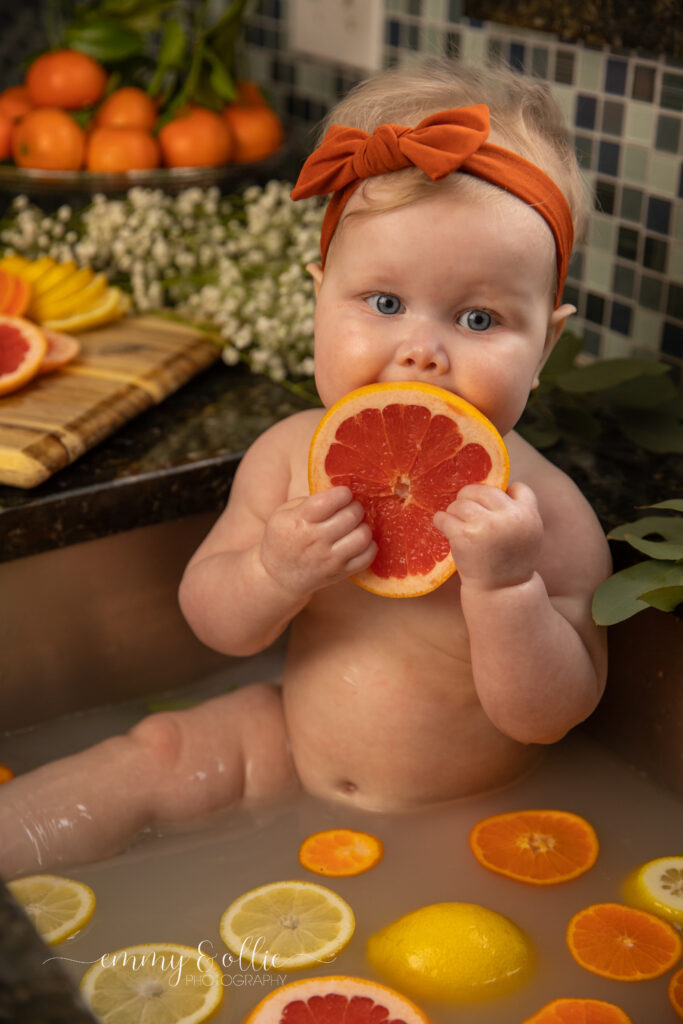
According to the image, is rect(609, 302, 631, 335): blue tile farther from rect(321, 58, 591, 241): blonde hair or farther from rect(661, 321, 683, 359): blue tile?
rect(321, 58, 591, 241): blonde hair

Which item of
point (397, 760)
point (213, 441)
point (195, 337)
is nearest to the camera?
point (397, 760)

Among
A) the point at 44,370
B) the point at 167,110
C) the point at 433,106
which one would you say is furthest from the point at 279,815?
the point at 167,110

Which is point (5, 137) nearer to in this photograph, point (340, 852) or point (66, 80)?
point (66, 80)

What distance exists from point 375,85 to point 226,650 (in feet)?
2.31

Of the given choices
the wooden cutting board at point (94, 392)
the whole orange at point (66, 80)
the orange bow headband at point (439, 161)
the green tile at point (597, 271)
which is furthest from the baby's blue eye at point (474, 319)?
the whole orange at point (66, 80)

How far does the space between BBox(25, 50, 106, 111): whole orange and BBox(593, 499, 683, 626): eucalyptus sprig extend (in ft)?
4.59

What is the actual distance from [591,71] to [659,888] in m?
1.17

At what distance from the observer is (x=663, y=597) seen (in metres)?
1.16

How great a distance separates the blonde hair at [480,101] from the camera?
1167 millimetres

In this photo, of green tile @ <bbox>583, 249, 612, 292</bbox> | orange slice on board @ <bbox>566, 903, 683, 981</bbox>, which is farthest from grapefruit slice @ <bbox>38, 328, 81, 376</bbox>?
orange slice on board @ <bbox>566, 903, 683, 981</bbox>

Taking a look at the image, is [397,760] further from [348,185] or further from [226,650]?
[348,185]

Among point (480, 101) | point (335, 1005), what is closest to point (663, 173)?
point (480, 101)

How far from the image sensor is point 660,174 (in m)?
1.57

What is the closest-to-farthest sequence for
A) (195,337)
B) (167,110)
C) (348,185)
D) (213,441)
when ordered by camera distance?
(348,185)
(213,441)
(195,337)
(167,110)
